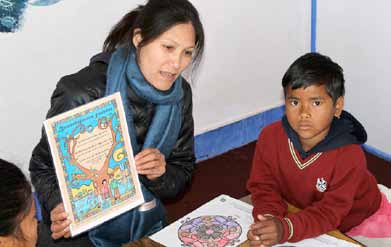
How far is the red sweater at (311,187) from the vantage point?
1.96 meters

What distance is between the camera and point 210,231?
190 centimetres

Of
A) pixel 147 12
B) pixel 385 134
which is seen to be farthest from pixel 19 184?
pixel 385 134

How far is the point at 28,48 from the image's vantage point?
120 inches

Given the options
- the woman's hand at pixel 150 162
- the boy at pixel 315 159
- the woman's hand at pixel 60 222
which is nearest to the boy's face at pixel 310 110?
the boy at pixel 315 159

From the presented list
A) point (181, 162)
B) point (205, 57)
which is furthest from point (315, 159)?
point (205, 57)

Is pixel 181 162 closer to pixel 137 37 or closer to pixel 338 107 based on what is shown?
pixel 137 37

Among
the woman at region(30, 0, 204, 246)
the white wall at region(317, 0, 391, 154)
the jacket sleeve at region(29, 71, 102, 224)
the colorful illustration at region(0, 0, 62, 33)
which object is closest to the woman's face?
the woman at region(30, 0, 204, 246)

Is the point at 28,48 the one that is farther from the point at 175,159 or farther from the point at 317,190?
the point at 317,190

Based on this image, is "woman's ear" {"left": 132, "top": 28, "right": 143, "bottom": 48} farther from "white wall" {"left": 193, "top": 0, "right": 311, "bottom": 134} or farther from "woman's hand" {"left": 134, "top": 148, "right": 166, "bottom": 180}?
"white wall" {"left": 193, "top": 0, "right": 311, "bottom": 134}

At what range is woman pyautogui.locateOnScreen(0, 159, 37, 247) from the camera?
4.65ft

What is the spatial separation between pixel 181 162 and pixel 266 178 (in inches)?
13.5

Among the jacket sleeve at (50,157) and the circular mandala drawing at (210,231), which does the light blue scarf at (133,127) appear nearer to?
the jacket sleeve at (50,157)

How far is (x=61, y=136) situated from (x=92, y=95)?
0.53 m

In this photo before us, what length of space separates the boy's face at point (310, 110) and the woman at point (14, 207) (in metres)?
0.98
